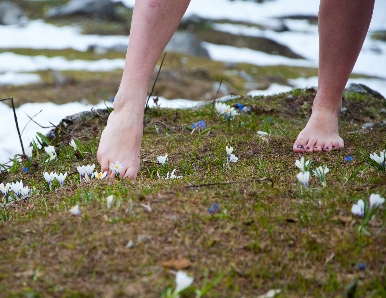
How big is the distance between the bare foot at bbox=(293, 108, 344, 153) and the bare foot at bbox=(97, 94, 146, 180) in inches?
48.2

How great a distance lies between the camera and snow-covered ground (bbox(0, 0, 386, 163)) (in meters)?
6.15

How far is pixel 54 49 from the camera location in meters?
39.9

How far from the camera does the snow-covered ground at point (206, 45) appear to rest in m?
6.15

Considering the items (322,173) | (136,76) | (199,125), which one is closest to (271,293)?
(322,173)

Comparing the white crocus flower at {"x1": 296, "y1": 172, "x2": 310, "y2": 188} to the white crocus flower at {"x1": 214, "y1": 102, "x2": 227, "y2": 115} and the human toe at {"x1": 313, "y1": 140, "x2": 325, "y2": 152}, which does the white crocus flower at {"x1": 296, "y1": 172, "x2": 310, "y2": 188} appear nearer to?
the human toe at {"x1": 313, "y1": 140, "x2": 325, "y2": 152}

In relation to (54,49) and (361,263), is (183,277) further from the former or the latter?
(54,49)

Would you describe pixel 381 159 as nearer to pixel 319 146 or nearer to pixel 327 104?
pixel 319 146

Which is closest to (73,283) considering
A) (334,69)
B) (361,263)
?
(361,263)

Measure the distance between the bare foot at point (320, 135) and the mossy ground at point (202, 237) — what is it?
14.9 inches

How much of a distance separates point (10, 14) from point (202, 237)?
6845 cm

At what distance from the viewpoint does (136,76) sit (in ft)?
9.68

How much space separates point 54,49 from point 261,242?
1597 inches

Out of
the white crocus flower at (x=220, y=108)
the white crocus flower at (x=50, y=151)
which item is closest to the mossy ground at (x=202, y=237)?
the white crocus flower at (x=50, y=151)

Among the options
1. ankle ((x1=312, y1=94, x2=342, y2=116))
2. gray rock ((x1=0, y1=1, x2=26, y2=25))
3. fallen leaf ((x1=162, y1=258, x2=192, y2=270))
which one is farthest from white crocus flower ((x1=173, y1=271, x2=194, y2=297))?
gray rock ((x1=0, y1=1, x2=26, y2=25))
